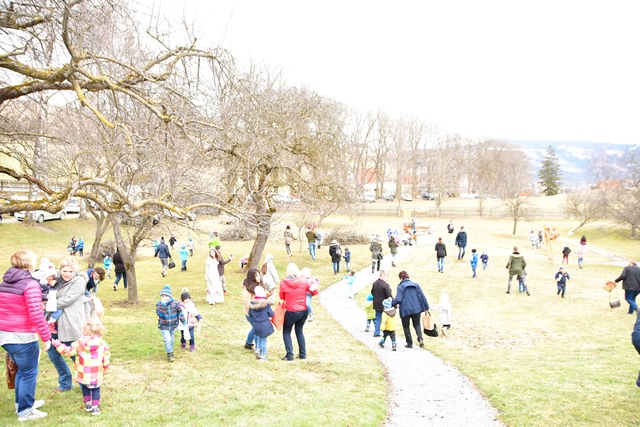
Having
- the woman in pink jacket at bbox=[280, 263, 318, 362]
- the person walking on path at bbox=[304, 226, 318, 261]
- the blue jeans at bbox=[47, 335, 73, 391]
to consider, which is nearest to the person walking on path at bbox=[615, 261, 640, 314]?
the woman in pink jacket at bbox=[280, 263, 318, 362]

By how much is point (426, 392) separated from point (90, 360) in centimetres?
528

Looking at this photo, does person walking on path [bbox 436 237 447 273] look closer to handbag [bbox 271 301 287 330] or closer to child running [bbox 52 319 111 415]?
handbag [bbox 271 301 287 330]

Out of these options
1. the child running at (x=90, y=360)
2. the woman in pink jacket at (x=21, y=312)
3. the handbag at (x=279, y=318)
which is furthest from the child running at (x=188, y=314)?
the woman in pink jacket at (x=21, y=312)

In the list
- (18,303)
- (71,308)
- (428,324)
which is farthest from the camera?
(428,324)

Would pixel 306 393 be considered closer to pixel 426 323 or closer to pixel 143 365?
pixel 143 365

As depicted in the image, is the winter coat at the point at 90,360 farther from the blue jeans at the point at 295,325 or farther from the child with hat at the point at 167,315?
the blue jeans at the point at 295,325

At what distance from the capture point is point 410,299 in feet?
33.2

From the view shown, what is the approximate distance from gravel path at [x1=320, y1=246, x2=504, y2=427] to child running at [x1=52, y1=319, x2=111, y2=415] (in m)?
3.89

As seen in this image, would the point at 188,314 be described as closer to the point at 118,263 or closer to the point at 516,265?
the point at 118,263

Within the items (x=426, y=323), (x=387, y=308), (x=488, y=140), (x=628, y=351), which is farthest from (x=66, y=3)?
(x=488, y=140)

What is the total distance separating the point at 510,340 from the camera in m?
12.7

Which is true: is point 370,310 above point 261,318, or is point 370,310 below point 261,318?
below

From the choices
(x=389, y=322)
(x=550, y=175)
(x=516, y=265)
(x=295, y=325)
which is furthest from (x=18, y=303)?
(x=550, y=175)

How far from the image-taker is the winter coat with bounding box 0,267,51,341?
204 inches
